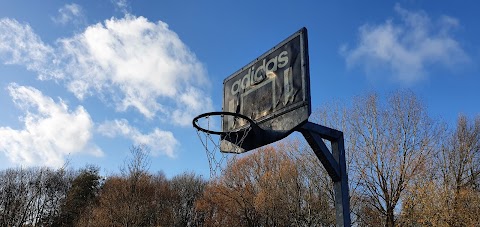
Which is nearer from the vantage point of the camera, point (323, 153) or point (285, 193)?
point (323, 153)

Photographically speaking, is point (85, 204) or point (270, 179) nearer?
point (270, 179)

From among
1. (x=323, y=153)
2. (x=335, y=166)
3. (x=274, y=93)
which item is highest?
(x=274, y=93)

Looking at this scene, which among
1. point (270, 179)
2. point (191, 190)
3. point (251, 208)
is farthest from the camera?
point (191, 190)

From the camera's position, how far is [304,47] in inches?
233

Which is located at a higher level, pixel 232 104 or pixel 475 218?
pixel 232 104

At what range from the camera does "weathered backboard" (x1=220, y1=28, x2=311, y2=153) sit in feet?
19.0

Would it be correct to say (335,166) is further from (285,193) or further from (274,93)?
(285,193)

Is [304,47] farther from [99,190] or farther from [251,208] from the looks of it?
[99,190]

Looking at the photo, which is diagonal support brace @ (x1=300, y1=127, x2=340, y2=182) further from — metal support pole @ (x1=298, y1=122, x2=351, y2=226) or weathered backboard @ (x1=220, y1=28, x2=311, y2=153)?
weathered backboard @ (x1=220, y1=28, x2=311, y2=153)

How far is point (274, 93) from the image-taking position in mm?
6246

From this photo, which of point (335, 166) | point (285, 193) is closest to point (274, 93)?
point (335, 166)

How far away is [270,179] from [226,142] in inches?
802

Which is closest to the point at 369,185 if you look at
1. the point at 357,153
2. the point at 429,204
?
the point at 357,153

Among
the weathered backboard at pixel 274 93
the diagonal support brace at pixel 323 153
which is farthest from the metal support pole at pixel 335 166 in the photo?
the weathered backboard at pixel 274 93
